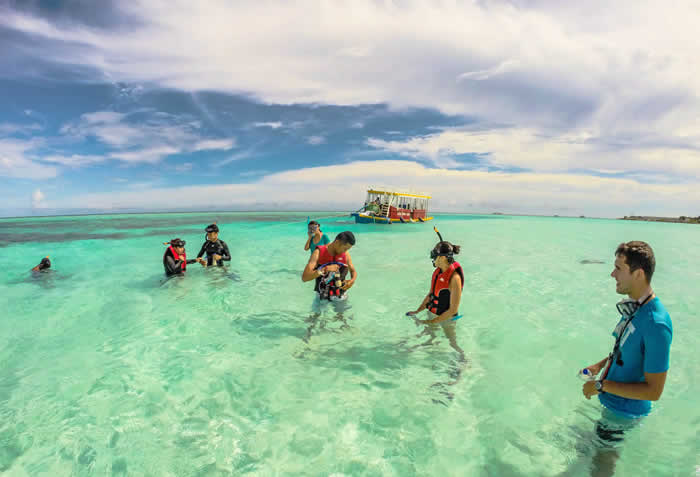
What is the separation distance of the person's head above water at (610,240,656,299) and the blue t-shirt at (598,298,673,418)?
0.43 ft

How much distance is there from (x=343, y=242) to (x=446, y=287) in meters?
1.81

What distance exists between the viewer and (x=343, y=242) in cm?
498

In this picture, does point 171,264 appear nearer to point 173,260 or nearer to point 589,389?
point 173,260

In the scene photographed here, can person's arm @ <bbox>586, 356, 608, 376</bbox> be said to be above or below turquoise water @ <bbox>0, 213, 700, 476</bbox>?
above

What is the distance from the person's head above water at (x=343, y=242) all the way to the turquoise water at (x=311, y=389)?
1.95 metres

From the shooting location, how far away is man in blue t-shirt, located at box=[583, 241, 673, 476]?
7.38 feet

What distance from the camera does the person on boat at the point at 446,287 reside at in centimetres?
460

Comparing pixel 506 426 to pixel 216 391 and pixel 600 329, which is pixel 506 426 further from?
pixel 600 329

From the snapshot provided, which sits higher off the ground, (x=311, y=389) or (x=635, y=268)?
(x=635, y=268)

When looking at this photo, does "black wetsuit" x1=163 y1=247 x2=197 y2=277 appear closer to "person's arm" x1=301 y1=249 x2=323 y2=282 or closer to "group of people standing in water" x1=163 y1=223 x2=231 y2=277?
"group of people standing in water" x1=163 y1=223 x2=231 y2=277

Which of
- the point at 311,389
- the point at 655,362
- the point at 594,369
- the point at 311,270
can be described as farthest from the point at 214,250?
the point at 655,362

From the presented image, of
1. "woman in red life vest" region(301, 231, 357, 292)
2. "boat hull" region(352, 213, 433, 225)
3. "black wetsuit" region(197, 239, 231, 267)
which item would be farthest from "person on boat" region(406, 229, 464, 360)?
"boat hull" region(352, 213, 433, 225)

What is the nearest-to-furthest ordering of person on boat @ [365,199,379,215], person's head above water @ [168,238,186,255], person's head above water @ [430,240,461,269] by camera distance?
person's head above water @ [430,240,461,269]
person's head above water @ [168,238,186,255]
person on boat @ [365,199,379,215]

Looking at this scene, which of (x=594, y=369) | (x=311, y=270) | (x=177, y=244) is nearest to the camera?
(x=594, y=369)
